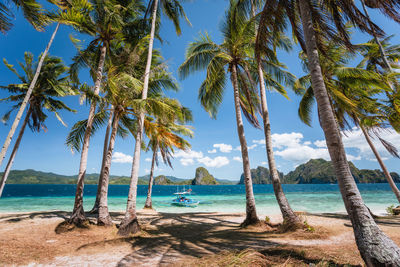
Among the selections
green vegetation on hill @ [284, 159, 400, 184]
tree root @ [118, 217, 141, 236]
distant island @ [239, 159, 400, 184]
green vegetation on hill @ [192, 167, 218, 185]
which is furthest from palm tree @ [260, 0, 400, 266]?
green vegetation on hill @ [192, 167, 218, 185]

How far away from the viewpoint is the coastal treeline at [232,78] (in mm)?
3990

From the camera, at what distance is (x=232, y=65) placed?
29.3 ft

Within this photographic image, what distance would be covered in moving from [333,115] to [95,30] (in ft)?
31.8

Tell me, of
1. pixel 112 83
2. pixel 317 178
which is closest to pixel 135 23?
pixel 112 83

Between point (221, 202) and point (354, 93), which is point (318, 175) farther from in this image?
point (354, 93)

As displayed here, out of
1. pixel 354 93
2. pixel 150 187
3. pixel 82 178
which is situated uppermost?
pixel 354 93

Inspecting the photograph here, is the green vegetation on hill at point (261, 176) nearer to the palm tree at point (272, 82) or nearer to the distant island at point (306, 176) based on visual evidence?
the distant island at point (306, 176)

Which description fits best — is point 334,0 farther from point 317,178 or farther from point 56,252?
point 317,178

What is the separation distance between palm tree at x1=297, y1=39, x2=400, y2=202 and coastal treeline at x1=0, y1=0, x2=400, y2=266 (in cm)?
5

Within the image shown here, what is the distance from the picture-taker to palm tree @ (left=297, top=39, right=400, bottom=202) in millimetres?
6984

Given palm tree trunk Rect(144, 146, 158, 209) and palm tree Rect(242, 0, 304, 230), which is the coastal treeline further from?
palm tree trunk Rect(144, 146, 158, 209)

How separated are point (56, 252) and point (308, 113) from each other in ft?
44.9

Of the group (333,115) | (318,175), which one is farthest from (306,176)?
(333,115)

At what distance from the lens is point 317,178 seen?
133750mm
